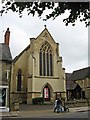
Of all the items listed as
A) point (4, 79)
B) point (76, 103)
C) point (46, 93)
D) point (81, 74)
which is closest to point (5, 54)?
point (4, 79)

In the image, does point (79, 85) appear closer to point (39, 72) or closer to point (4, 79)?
point (39, 72)

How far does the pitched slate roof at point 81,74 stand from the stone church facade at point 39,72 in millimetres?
19202

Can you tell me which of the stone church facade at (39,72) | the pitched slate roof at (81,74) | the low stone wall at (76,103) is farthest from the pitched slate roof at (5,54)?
the pitched slate roof at (81,74)

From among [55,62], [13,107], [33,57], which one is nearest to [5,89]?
[13,107]

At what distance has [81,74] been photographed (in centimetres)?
7369

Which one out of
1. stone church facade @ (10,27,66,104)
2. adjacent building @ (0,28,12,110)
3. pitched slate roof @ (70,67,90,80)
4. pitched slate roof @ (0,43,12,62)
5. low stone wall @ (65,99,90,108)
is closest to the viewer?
adjacent building @ (0,28,12,110)

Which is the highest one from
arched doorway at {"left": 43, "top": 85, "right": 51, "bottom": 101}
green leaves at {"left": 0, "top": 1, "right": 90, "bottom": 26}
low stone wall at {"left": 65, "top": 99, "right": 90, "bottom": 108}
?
green leaves at {"left": 0, "top": 1, "right": 90, "bottom": 26}

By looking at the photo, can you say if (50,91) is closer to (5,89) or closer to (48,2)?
(5,89)

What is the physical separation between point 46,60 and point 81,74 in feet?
80.7

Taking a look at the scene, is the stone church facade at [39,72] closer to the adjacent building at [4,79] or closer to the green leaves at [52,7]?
the adjacent building at [4,79]

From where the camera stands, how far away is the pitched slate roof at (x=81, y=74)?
230ft

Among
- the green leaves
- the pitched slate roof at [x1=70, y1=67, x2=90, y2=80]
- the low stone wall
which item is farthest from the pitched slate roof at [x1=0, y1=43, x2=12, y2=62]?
the pitched slate roof at [x1=70, y1=67, x2=90, y2=80]

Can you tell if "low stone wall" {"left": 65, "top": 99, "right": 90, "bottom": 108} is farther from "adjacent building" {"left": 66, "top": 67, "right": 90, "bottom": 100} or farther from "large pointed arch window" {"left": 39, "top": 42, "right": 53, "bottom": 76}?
"adjacent building" {"left": 66, "top": 67, "right": 90, "bottom": 100}

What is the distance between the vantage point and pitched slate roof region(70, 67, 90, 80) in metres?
70.0
